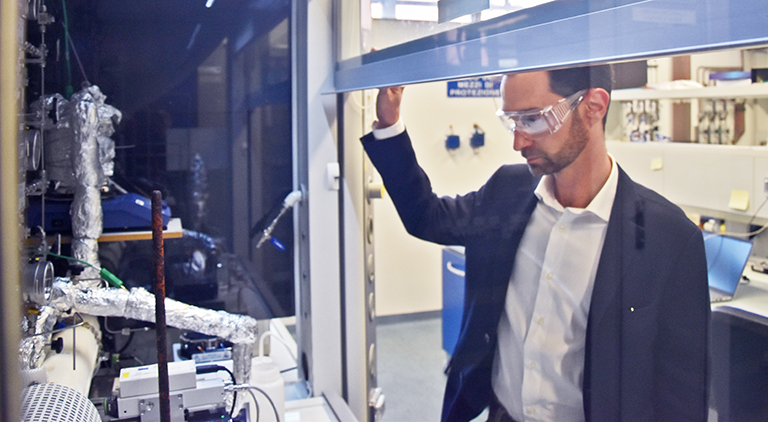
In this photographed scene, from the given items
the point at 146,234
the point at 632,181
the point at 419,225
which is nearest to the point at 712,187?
the point at 419,225

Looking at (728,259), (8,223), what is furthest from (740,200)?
(8,223)

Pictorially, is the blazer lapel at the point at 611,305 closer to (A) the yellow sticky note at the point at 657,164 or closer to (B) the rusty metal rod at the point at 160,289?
(B) the rusty metal rod at the point at 160,289

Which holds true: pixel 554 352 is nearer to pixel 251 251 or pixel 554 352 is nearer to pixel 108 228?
pixel 251 251

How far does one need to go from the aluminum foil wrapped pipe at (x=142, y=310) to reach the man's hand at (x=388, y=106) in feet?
1.91

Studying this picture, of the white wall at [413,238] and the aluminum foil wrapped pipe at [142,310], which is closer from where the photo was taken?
the aluminum foil wrapped pipe at [142,310]

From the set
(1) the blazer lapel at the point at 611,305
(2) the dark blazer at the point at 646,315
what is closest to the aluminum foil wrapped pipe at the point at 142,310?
(2) the dark blazer at the point at 646,315

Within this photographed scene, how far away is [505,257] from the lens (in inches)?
46.1

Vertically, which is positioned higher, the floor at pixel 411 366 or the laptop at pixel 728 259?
the laptop at pixel 728 259

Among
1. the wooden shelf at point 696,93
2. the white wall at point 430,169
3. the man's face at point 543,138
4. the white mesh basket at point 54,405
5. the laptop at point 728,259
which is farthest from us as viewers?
the white wall at point 430,169

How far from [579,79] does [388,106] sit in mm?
677

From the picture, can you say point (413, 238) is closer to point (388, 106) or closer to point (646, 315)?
point (388, 106)

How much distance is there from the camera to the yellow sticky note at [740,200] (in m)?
1.93

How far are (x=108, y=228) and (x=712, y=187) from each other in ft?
6.37

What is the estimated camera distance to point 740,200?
1.95 m
